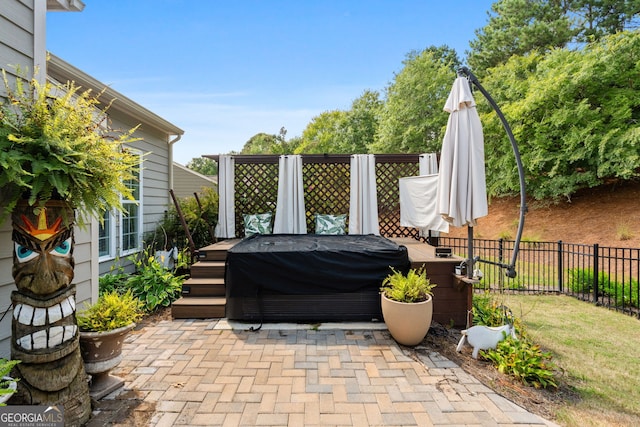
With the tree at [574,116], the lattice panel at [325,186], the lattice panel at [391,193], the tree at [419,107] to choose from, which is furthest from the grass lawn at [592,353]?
the tree at [419,107]

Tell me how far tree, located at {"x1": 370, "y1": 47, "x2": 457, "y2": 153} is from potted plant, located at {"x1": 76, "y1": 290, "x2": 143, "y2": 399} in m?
13.7

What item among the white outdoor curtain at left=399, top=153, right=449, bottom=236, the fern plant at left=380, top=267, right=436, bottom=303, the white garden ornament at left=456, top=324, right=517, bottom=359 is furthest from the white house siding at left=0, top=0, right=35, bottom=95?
the white outdoor curtain at left=399, top=153, right=449, bottom=236

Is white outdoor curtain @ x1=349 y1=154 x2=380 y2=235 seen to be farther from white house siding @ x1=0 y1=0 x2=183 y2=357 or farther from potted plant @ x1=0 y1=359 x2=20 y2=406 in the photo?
potted plant @ x1=0 y1=359 x2=20 y2=406

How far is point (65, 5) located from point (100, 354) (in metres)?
2.87

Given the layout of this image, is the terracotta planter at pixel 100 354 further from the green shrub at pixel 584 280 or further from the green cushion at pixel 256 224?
the green shrub at pixel 584 280

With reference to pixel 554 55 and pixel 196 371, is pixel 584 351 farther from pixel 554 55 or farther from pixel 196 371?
pixel 554 55

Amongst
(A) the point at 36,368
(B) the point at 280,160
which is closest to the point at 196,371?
(A) the point at 36,368

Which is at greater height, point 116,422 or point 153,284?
point 153,284

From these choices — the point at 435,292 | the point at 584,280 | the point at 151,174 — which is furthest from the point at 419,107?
the point at 435,292

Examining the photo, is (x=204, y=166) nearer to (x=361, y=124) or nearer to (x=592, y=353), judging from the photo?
(x=361, y=124)

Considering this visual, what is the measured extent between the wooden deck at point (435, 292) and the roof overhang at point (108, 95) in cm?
237

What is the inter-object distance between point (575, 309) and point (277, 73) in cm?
989

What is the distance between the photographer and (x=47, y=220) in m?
1.79

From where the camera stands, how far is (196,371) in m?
2.53
